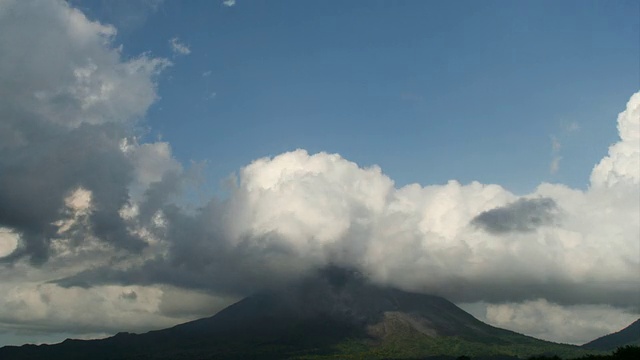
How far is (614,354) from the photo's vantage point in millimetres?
102188

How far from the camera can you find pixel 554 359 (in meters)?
120

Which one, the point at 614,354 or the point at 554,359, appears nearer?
the point at 614,354

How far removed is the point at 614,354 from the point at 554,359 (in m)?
19.5
